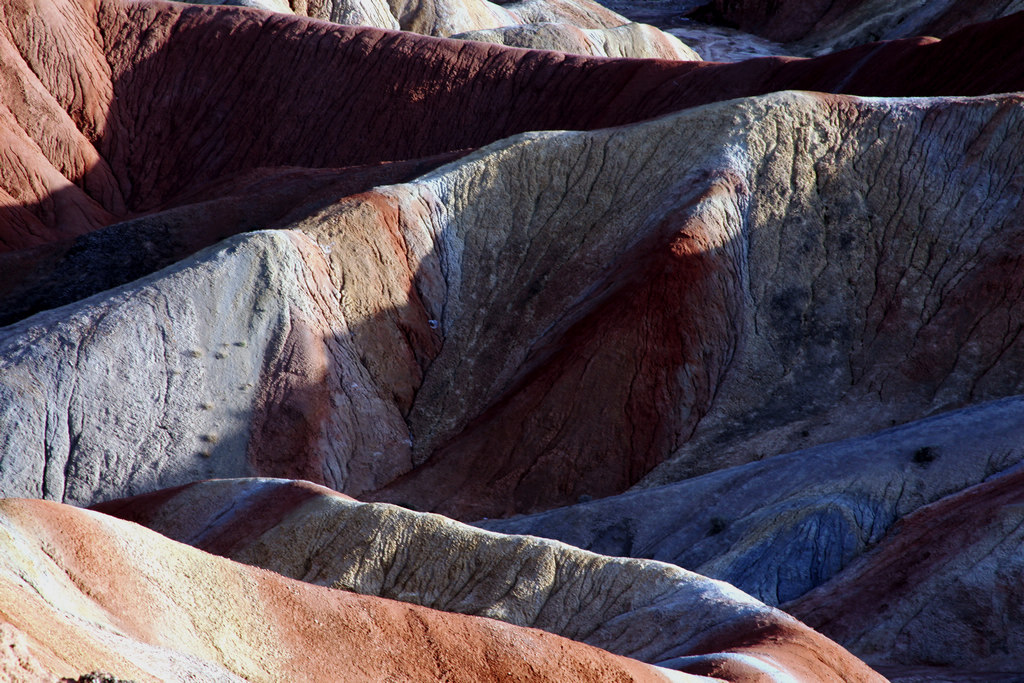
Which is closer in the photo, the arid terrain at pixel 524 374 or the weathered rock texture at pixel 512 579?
the arid terrain at pixel 524 374

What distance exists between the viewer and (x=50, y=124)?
36.8 metres

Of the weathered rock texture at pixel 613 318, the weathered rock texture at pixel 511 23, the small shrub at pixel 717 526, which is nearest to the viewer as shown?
the small shrub at pixel 717 526

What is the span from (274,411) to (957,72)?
18168 millimetres

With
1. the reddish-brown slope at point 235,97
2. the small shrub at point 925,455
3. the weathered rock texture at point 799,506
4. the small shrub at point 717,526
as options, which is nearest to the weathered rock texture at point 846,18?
the reddish-brown slope at point 235,97

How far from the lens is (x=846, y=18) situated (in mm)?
54406

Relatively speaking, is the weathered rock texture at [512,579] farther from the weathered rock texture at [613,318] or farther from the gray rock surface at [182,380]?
the weathered rock texture at [613,318]

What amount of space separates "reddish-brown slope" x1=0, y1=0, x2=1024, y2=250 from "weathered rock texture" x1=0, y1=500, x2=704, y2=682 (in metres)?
26.3

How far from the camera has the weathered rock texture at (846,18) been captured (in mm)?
47625

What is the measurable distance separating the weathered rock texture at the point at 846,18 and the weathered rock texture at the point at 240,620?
4212cm

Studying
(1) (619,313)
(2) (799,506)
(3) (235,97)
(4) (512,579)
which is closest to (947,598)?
(2) (799,506)

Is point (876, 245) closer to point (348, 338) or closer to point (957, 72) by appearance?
point (957, 72)

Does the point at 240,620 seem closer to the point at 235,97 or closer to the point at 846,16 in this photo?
the point at 235,97

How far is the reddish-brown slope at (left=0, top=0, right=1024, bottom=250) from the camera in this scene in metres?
35.0

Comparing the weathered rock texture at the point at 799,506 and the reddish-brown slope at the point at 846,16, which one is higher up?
the reddish-brown slope at the point at 846,16
